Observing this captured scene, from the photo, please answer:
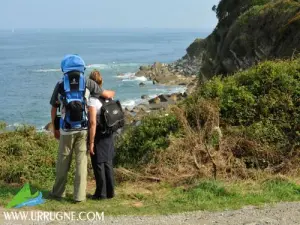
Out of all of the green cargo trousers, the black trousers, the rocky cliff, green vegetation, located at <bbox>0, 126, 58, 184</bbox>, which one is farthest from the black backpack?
the rocky cliff

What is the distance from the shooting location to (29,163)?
968 cm

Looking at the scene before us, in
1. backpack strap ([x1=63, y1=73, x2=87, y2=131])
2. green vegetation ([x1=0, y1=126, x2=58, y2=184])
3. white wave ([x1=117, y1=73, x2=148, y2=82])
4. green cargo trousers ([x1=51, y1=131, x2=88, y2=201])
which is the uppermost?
backpack strap ([x1=63, y1=73, x2=87, y2=131])

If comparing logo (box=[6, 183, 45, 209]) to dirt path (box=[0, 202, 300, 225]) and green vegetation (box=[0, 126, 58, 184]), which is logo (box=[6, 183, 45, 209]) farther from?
green vegetation (box=[0, 126, 58, 184])

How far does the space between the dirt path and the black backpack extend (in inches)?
59.2

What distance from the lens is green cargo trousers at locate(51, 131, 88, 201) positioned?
7164mm

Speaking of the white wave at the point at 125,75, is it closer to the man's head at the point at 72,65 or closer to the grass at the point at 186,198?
the grass at the point at 186,198

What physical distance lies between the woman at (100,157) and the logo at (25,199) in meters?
0.86

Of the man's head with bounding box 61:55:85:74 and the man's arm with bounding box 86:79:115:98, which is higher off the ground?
the man's head with bounding box 61:55:85:74

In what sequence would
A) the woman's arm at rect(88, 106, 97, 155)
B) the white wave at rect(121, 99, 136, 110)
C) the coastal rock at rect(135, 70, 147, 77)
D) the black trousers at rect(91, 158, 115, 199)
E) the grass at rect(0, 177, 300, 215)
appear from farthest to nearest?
the coastal rock at rect(135, 70, 147, 77) < the white wave at rect(121, 99, 136, 110) < the black trousers at rect(91, 158, 115, 199) < the woman's arm at rect(88, 106, 97, 155) < the grass at rect(0, 177, 300, 215)

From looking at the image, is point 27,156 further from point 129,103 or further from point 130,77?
point 130,77

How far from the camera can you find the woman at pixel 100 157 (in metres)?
7.32

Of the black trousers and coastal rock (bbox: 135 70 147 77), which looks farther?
coastal rock (bbox: 135 70 147 77)

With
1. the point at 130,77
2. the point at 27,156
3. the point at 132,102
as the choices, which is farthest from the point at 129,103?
the point at 27,156

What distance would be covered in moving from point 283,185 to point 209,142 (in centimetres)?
188
